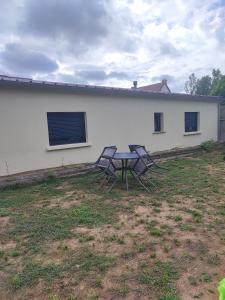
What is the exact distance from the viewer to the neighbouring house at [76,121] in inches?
240

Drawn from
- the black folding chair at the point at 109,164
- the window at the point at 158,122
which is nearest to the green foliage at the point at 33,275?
the black folding chair at the point at 109,164

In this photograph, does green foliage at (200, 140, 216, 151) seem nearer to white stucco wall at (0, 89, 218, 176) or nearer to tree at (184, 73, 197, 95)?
white stucco wall at (0, 89, 218, 176)

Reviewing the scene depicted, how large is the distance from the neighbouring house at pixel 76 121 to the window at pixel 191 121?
0.38m

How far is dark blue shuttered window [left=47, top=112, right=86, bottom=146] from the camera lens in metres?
6.90

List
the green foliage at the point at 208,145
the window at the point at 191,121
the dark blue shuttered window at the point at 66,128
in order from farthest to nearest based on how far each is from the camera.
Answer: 1. the window at the point at 191,121
2. the green foliage at the point at 208,145
3. the dark blue shuttered window at the point at 66,128

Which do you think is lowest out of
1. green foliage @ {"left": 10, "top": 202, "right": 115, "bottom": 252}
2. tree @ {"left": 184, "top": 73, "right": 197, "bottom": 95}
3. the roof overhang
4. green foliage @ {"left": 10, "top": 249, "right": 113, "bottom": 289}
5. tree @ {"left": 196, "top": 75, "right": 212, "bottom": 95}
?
green foliage @ {"left": 10, "top": 249, "right": 113, "bottom": 289}

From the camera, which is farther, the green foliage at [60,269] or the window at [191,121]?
the window at [191,121]

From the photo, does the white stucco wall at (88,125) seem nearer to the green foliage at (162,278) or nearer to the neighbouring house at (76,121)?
the neighbouring house at (76,121)

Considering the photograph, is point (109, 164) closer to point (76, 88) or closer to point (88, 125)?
point (88, 125)

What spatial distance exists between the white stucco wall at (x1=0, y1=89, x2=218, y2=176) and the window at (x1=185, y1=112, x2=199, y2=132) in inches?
11.8

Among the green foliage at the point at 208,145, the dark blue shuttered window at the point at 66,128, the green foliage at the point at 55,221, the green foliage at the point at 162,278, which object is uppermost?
the dark blue shuttered window at the point at 66,128

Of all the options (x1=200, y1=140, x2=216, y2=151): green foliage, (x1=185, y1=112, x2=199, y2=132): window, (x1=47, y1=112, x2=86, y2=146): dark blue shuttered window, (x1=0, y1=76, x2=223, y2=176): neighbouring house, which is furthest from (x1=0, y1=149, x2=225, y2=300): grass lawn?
(x1=185, y1=112, x2=199, y2=132): window

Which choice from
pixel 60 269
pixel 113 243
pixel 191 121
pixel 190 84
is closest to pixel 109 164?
pixel 113 243

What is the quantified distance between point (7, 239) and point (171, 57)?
50.0 feet
